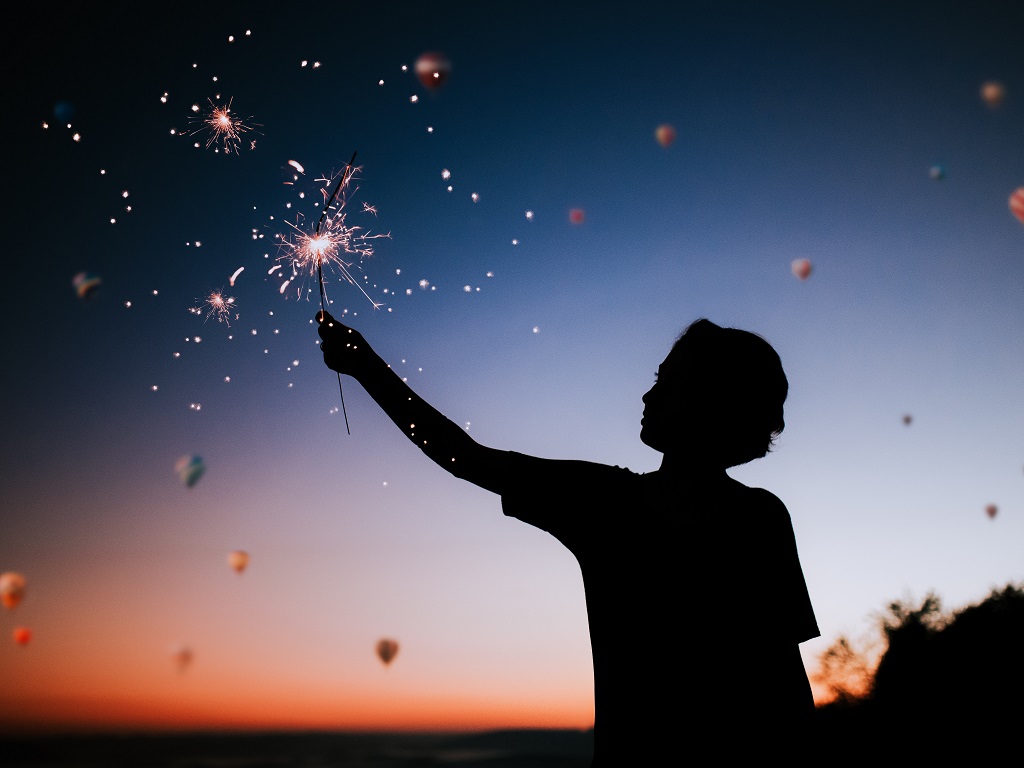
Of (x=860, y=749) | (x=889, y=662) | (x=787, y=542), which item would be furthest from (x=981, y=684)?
(x=787, y=542)

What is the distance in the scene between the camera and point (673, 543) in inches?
70.1

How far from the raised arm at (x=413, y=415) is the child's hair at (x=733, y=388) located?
661mm

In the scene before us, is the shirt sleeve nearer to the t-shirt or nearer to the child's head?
the t-shirt

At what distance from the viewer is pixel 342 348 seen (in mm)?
2064

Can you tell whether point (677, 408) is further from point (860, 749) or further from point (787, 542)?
point (860, 749)

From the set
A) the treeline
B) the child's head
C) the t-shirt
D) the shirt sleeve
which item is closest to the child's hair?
the child's head

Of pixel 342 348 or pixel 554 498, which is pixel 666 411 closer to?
pixel 554 498

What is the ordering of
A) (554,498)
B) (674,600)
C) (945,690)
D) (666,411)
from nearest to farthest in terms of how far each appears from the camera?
(674,600)
(554,498)
(666,411)
(945,690)

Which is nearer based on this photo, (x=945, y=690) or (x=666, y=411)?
(x=666, y=411)

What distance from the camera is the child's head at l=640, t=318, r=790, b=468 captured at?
2.04 metres

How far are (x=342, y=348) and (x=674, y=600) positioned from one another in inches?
47.0

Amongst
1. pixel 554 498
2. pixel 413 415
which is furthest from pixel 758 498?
pixel 413 415

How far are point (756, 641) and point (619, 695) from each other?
402mm

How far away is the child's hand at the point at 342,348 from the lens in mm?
2045
